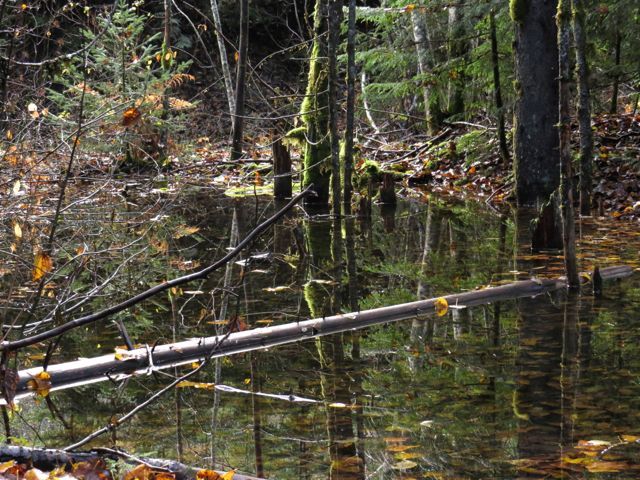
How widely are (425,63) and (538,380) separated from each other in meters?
14.9

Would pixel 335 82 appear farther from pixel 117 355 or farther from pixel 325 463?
pixel 325 463

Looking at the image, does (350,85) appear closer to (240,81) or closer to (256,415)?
(240,81)

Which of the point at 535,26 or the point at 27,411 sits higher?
the point at 535,26

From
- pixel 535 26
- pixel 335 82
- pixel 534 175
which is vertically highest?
pixel 535 26

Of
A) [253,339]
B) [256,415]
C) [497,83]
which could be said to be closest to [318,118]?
[497,83]

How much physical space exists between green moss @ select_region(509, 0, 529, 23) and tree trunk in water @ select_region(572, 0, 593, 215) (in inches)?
42.6

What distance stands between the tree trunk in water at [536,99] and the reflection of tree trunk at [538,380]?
20.2ft

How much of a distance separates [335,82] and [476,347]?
5993 mm

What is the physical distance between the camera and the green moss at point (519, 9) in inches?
489

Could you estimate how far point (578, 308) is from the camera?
7.09 metres

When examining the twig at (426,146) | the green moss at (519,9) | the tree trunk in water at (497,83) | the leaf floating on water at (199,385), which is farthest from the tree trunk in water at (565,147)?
the twig at (426,146)

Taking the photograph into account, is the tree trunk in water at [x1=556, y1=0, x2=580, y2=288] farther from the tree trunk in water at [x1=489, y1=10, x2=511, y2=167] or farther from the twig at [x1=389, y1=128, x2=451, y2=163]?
the twig at [x1=389, y1=128, x2=451, y2=163]

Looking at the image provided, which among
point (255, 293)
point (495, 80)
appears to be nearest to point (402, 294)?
point (255, 293)

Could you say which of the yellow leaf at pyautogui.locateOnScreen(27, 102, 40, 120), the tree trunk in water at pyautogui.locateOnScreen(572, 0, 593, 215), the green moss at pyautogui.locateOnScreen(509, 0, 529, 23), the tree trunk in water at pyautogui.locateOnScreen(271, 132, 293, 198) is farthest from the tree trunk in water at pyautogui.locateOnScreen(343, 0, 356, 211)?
the yellow leaf at pyautogui.locateOnScreen(27, 102, 40, 120)
